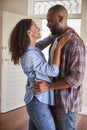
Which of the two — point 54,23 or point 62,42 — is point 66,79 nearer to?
point 62,42

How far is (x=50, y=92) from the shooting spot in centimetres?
144

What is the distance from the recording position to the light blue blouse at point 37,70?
135cm

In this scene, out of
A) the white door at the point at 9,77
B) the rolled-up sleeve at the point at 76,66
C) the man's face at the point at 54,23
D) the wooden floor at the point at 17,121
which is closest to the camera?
the rolled-up sleeve at the point at 76,66

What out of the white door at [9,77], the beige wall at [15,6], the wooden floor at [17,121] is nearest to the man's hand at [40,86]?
the wooden floor at [17,121]

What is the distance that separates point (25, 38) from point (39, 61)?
0.18 meters

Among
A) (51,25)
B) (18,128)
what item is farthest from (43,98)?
(18,128)

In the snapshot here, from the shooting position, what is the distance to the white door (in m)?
4.11

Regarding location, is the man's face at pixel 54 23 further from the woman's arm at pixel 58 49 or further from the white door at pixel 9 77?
the white door at pixel 9 77

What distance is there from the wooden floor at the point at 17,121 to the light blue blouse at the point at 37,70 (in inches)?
85.0

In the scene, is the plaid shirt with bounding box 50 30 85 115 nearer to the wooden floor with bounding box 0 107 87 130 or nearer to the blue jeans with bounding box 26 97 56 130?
the blue jeans with bounding box 26 97 56 130

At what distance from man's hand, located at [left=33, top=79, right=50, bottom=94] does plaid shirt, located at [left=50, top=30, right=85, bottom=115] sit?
0.10 metres

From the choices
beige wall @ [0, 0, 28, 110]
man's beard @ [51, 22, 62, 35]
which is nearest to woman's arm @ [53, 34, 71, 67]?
man's beard @ [51, 22, 62, 35]

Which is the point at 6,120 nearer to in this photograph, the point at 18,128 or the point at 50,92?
the point at 18,128

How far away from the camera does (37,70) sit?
1.37 m
